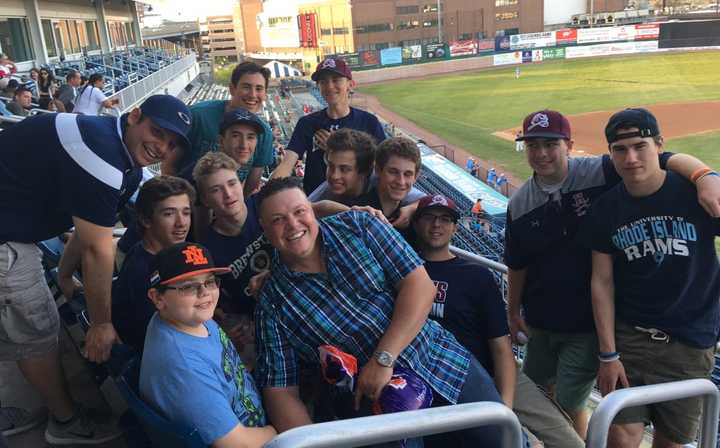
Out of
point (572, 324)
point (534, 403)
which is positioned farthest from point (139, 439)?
point (572, 324)

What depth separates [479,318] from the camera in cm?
277

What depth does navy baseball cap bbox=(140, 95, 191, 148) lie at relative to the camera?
274 cm

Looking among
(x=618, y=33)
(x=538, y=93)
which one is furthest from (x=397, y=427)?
(x=618, y=33)

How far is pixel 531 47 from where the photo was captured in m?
67.5

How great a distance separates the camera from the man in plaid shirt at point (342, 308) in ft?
7.23

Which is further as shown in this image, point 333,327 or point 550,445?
point 550,445

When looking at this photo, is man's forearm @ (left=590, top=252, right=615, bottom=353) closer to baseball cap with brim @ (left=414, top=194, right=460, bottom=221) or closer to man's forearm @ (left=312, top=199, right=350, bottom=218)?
baseball cap with brim @ (left=414, top=194, right=460, bottom=221)

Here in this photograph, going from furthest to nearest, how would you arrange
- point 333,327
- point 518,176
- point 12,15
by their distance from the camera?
point 518,176
point 12,15
point 333,327

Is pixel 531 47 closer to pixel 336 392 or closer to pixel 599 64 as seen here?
pixel 599 64

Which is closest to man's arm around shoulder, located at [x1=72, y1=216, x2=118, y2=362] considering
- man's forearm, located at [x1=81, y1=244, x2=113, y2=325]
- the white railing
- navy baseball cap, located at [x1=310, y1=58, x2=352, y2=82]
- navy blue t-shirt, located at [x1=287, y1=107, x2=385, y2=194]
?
man's forearm, located at [x1=81, y1=244, x2=113, y2=325]

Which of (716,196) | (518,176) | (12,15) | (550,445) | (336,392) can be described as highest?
(12,15)

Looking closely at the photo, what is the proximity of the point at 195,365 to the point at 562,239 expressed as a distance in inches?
82.5

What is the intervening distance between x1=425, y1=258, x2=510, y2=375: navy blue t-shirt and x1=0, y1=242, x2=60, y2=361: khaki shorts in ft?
6.11

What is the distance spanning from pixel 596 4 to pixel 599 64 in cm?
3118
